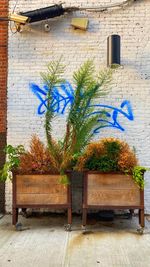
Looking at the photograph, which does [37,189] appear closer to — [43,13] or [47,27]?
[47,27]

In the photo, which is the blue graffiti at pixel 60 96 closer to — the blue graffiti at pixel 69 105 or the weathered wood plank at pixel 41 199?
the blue graffiti at pixel 69 105

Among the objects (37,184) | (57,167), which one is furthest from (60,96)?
(37,184)

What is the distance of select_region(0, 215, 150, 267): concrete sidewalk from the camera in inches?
158

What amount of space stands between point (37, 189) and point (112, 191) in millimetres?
1112

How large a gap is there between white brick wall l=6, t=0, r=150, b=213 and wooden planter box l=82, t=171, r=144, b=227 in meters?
1.27

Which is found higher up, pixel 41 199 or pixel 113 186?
pixel 113 186

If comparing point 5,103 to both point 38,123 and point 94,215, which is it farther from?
point 94,215

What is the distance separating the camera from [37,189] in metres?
5.32

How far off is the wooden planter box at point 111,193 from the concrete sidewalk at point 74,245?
15.7 inches

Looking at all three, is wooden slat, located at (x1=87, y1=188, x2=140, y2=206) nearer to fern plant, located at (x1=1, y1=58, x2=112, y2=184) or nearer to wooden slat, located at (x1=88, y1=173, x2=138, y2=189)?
wooden slat, located at (x1=88, y1=173, x2=138, y2=189)

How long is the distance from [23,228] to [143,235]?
1.79m

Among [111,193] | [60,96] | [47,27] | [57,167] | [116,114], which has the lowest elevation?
[111,193]

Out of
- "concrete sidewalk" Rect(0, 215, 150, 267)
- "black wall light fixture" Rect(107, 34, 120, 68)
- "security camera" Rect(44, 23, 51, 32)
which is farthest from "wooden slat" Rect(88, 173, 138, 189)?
"security camera" Rect(44, 23, 51, 32)

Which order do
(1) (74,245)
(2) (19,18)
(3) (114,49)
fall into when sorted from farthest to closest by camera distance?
(2) (19,18) < (3) (114,49) < (1) (74,245)
